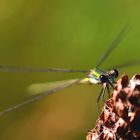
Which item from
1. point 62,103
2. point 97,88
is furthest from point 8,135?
point 97,88

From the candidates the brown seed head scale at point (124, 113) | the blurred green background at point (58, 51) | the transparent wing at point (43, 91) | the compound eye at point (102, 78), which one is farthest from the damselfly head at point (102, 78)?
the blurred green background at point (58, 51)

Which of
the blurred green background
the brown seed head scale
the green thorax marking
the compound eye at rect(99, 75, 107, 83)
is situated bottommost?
the brown seed head scale

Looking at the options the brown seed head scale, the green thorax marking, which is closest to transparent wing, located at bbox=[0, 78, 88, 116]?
the green thorax marking

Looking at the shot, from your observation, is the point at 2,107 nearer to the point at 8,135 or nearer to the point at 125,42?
the point at 8,135

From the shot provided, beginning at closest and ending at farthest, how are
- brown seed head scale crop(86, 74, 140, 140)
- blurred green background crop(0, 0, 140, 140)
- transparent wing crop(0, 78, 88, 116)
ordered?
brown seed head scale crop(86, 74, 140, 140), transparent wing crop(0, 78, 88, 116), blurred green background crop(0, 0, 140, 140)

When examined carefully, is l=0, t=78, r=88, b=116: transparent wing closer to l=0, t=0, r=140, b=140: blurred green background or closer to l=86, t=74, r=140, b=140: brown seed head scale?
l=0, t=0, r=140, b=140: blurred green background

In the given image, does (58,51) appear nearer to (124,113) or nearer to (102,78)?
(102,78)

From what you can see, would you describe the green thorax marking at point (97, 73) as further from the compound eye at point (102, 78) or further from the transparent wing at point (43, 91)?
the transparent wing at point (43, 91)
